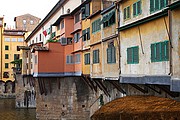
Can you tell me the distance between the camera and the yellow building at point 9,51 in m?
85.8

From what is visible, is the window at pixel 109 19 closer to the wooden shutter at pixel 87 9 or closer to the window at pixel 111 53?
the window at pixel 111 53

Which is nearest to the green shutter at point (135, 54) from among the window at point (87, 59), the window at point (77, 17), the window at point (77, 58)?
the window at point (87, 59)

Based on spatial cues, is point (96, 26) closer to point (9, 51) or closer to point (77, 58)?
point (77, 58)

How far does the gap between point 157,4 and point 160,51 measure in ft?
6.66

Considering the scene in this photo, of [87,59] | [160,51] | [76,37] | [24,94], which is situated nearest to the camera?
[160,51]

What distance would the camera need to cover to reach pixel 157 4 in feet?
45.5

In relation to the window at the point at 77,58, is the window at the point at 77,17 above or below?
above

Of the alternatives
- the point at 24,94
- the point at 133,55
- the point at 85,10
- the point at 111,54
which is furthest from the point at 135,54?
the point at 24,94

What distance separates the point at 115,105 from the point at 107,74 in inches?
254

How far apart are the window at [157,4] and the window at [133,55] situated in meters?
2.37

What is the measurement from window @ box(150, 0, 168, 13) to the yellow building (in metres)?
74.5

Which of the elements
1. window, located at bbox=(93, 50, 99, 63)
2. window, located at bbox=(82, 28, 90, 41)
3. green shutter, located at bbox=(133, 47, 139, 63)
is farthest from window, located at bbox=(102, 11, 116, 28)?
window, located at bbox=(82, 28, 90, 41)

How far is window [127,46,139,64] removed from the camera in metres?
15.9

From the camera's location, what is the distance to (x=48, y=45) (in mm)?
31016
